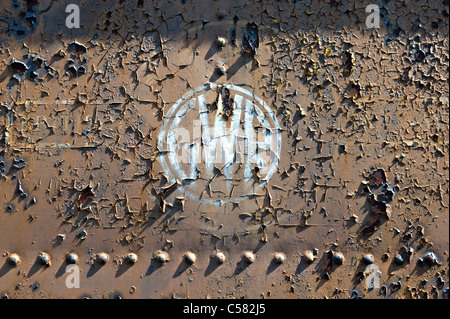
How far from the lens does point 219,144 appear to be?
4.13 ft

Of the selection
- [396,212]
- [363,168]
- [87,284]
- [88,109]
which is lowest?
[87,284]

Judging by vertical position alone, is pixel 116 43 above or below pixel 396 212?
above

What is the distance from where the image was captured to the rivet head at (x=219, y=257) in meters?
1.26

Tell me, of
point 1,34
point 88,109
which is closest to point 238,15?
point 88,109

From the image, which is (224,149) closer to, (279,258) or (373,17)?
(279,258)

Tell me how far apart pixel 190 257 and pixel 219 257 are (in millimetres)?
88

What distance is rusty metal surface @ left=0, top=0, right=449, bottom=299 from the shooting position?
1.26 meters

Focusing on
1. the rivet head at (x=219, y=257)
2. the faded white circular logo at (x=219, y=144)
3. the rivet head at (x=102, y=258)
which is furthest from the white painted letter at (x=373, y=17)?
the rivet head at (x=102, y=258)

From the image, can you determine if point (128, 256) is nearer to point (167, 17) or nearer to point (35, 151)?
point (35, 151)

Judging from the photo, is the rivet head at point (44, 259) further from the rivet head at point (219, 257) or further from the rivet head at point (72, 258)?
the rivet head at point (219, 257)

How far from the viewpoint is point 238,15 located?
4.22 feet

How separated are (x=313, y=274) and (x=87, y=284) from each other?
27.2 inches

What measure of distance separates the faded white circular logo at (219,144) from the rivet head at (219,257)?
15 cm

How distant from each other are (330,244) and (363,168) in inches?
10.1
